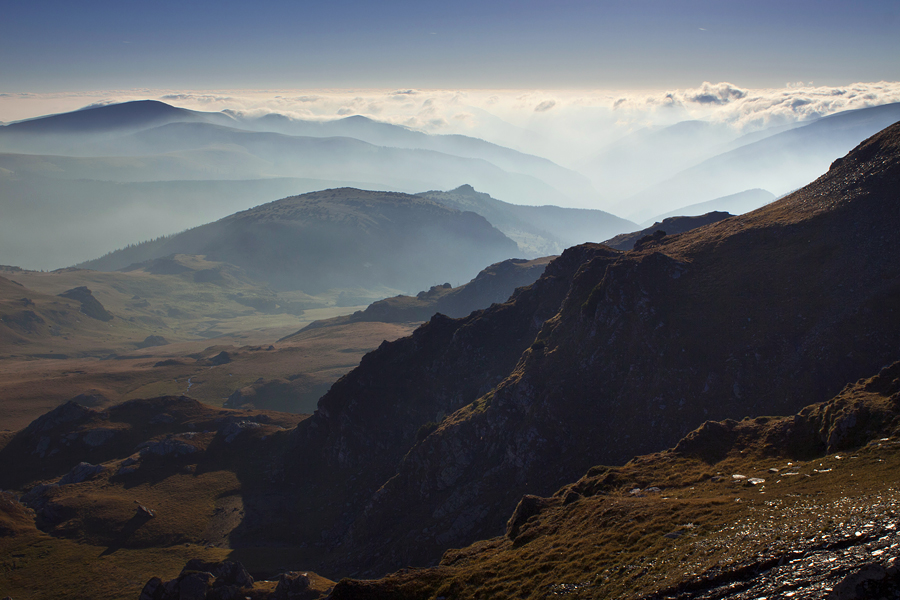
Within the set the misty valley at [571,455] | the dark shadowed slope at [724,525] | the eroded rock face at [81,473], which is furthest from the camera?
the eroded rock face at [81,473]

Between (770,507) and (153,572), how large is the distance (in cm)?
8031

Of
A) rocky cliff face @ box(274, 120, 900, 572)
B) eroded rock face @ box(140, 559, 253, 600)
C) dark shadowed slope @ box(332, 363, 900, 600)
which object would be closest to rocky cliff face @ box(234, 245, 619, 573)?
rocky cliff face @ box(274, 120, 900, 572)

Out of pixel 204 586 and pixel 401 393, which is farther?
pixel 401 393

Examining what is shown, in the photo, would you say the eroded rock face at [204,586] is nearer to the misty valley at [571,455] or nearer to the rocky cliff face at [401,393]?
the misty valley at [571,455]

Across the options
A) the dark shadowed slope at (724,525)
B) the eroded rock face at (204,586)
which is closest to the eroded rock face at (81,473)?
the eroded rock face at (204,586)

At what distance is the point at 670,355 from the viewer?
234 feet

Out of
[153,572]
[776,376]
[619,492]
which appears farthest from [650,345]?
[153,572]

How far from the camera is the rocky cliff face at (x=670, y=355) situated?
63.5 meters

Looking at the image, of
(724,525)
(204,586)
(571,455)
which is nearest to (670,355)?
(571,455)

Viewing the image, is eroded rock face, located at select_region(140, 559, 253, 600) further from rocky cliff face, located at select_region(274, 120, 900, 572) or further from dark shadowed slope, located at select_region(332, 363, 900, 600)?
dark shadowed slope, located at select_region(332, 363, 900, 600)

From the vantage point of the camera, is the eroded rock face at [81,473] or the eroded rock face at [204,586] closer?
the eroded rock face at [204,586]

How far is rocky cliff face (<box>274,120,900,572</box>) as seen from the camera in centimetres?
6347

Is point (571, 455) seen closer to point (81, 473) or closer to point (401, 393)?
point (401, 393)

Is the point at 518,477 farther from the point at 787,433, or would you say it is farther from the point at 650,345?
the point at 787,433
